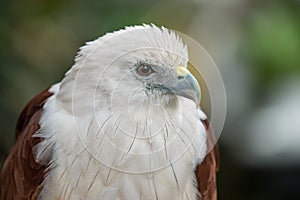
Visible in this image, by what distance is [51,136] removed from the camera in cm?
238

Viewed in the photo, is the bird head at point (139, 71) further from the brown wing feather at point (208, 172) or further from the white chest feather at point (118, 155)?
Answer: the brown wing feather at point (208, 172)

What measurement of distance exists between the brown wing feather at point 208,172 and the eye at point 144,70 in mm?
377

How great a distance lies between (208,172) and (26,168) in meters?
0.64

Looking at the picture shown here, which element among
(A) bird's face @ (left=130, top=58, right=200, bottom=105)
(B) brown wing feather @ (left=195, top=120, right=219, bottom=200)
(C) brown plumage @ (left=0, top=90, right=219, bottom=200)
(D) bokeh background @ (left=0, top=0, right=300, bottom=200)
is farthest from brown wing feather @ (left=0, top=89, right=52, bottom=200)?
(D) bokeh background @ (left=0, top=0, right=300, bottom=200)

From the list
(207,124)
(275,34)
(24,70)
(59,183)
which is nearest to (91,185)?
(59,183)

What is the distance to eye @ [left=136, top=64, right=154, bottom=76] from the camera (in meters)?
2.24

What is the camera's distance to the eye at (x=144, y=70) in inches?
88.4

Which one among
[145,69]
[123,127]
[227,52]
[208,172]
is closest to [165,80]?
[145,69]

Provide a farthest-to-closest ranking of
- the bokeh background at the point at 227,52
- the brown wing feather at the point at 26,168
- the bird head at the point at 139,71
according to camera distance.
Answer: the bokeh background at the point at 227,52, the brown wing feather at the point at 26,168, the bird head at the point at 139,71

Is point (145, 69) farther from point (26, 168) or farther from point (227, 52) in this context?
point (227, 52)

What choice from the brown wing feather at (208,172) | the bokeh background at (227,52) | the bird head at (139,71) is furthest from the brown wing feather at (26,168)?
the bokeh background at (227,52)

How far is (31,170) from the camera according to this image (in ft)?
7.95

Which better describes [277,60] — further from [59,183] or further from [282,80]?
[59,183]

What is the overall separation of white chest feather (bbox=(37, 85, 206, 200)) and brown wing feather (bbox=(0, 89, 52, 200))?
1.5 inches
